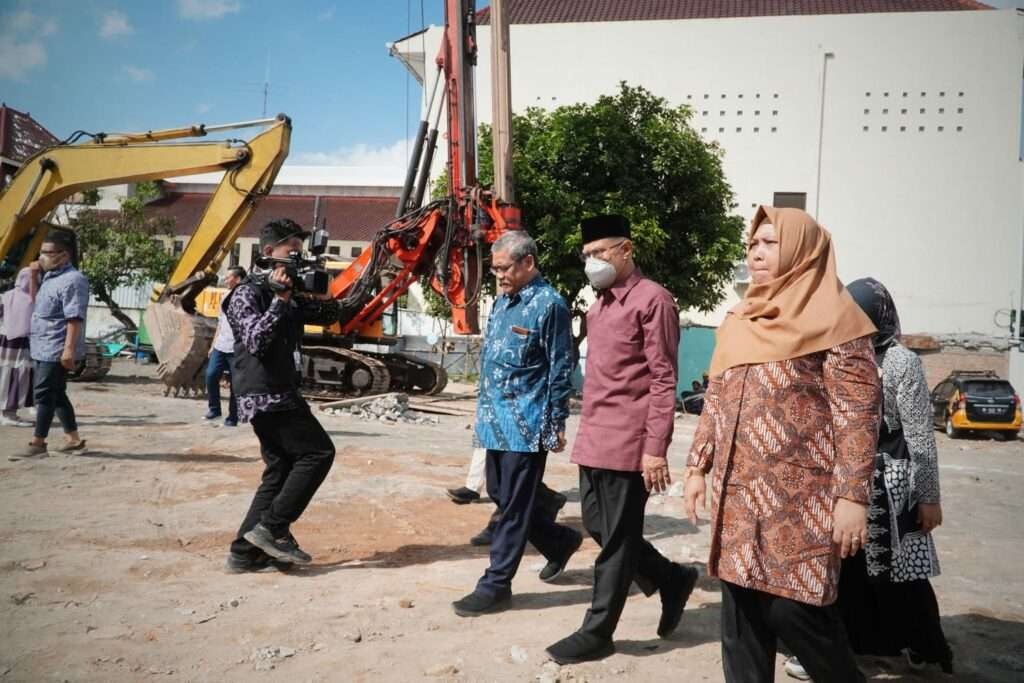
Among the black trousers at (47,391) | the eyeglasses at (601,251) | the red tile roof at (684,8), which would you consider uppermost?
the red tile roof at (684,8)

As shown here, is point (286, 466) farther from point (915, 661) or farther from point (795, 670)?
point (915, 661)

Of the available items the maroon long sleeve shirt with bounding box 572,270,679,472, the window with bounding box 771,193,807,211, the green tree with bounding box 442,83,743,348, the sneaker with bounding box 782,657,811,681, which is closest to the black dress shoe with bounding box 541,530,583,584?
the maroon long sleeve shirt with bounding box 572,270,679,472

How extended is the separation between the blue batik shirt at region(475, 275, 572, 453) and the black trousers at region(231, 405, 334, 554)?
942 mm

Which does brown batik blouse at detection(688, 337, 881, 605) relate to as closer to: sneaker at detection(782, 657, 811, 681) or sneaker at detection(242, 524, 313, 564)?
sneaker at detection(782, 657, 811, 681)

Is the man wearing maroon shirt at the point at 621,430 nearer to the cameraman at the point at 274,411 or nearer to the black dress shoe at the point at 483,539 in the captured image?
the cameraman at the point at 274,411

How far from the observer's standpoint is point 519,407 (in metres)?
4.05

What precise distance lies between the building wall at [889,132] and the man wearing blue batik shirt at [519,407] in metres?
27.4

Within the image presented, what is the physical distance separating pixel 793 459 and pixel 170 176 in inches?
506

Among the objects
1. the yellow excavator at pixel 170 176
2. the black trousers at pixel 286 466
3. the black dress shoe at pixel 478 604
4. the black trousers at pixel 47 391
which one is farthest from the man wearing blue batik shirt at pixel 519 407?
the yellow excavator at pixel 170 176

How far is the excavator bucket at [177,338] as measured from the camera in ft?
43.7

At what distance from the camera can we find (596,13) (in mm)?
34281

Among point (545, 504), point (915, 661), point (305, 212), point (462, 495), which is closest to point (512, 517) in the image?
point (545, 504)

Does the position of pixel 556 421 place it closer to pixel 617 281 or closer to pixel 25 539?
pixel 617 281

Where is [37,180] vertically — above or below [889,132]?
below
